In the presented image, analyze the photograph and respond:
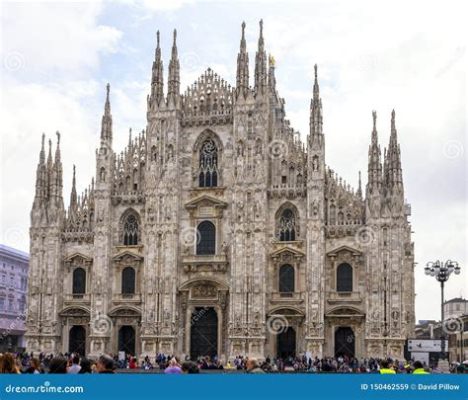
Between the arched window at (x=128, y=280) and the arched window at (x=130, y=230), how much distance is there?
73.0 inches

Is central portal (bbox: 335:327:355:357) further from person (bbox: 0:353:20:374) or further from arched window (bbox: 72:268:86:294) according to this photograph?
person (bbox: 0:353:20:374)

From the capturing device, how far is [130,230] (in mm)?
58375

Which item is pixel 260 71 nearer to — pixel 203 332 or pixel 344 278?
pixel 344 278

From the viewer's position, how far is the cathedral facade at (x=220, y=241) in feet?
173

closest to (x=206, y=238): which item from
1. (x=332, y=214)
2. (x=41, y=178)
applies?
(x=332, y=214)

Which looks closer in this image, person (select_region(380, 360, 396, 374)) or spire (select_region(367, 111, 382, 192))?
person (select_region(380, 360, 396, 374))

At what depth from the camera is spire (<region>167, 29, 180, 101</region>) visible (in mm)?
58000

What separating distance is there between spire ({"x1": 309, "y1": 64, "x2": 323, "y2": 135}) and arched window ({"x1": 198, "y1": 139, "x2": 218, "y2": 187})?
6.98 m

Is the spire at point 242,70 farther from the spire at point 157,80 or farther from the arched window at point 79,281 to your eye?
the arched window at point 79,281

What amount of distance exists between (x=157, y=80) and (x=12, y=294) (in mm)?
35682

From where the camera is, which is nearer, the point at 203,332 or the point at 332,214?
the point at 332,214

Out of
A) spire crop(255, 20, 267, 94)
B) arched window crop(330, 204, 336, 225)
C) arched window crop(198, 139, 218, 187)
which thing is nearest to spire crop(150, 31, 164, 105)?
arched window crop(198, 139, 218, 187)

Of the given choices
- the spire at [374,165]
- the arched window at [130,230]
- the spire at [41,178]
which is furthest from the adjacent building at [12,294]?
the spire at [374,165]

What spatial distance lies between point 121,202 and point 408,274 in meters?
21.2
